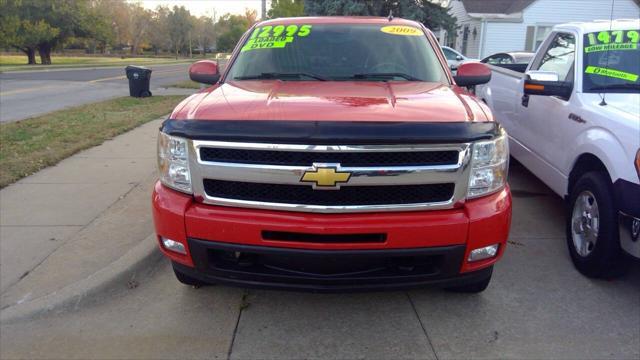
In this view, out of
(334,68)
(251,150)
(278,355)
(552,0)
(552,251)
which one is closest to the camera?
(251,150)

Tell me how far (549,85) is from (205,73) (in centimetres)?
302

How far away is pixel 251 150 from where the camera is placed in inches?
108

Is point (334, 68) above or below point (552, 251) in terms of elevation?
above

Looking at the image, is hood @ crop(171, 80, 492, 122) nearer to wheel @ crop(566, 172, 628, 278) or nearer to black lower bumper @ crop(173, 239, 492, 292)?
black lower bumper @ crop(173, 239, 492, 292)

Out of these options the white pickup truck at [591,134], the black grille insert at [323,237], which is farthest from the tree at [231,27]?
the black grille insert at [323,237]

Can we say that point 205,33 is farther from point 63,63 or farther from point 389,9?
point 389,9

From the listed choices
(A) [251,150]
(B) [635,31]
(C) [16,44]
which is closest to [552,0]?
(B) [635,31]

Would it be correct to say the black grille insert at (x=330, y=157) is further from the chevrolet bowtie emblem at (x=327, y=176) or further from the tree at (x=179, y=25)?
the tree at (x=179, y=25)

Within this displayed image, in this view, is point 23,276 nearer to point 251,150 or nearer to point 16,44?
point 251,150

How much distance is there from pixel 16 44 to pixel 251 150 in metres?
49.8

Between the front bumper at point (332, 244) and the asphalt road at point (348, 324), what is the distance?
0.45m

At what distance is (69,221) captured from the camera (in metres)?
4.74

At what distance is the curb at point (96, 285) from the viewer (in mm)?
3371

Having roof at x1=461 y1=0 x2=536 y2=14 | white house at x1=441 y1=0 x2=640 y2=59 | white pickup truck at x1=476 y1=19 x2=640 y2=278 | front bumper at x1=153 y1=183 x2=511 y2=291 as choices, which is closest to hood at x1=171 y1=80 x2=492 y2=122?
front bumper at x1=153 y1=183 x2=511 y2=291
